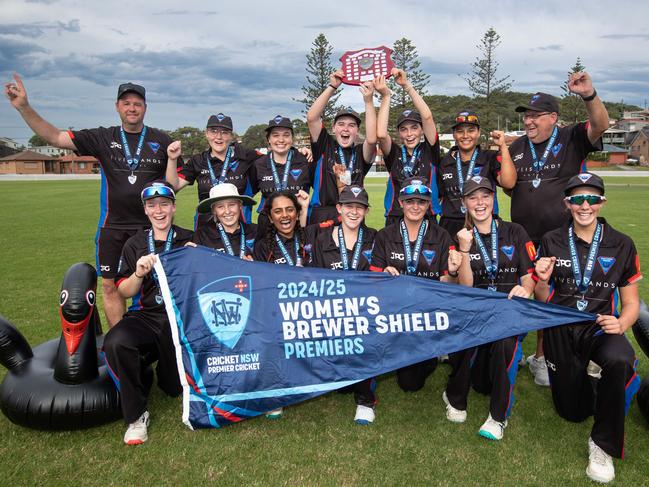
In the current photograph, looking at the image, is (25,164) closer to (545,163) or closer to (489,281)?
(545,163)

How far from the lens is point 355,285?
4.34m

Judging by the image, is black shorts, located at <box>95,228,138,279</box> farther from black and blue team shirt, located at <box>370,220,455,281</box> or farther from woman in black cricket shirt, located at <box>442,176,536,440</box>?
woman in black cricket shirt, located at <box>442,176,536,440</box>

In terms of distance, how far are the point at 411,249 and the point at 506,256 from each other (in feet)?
2.96

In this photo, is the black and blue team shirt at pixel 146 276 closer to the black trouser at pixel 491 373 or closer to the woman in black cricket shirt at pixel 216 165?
the woman in black cricket shirt at pixel 216 165

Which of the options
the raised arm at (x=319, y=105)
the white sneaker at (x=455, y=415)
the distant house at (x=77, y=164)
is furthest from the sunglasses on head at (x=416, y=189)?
the distant house at (x=77, y=164)

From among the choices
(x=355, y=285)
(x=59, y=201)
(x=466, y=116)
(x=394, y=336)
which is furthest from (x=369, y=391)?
(x=59, y=201)

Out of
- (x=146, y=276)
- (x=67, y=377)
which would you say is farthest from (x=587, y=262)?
(x=67, y=377)

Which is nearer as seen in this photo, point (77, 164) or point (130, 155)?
point (130, 155)

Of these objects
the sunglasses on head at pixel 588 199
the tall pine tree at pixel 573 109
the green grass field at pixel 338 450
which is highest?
the tall pine tree at pixel 573 109

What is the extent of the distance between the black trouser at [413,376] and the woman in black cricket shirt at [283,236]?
1.51 m

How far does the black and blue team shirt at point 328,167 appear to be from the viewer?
20.7ft

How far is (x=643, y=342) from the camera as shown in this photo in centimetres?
443

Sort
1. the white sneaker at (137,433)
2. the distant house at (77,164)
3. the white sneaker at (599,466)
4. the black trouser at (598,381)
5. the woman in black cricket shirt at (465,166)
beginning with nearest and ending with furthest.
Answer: the white sneaker at (599,466) → the black trouser at (598,381) → the white sneaker at (137,433) → the woman in black cricket shirt at (465,166) → the distant house at (77,164)

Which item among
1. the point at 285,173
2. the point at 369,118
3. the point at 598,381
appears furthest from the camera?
the point at 285,173
